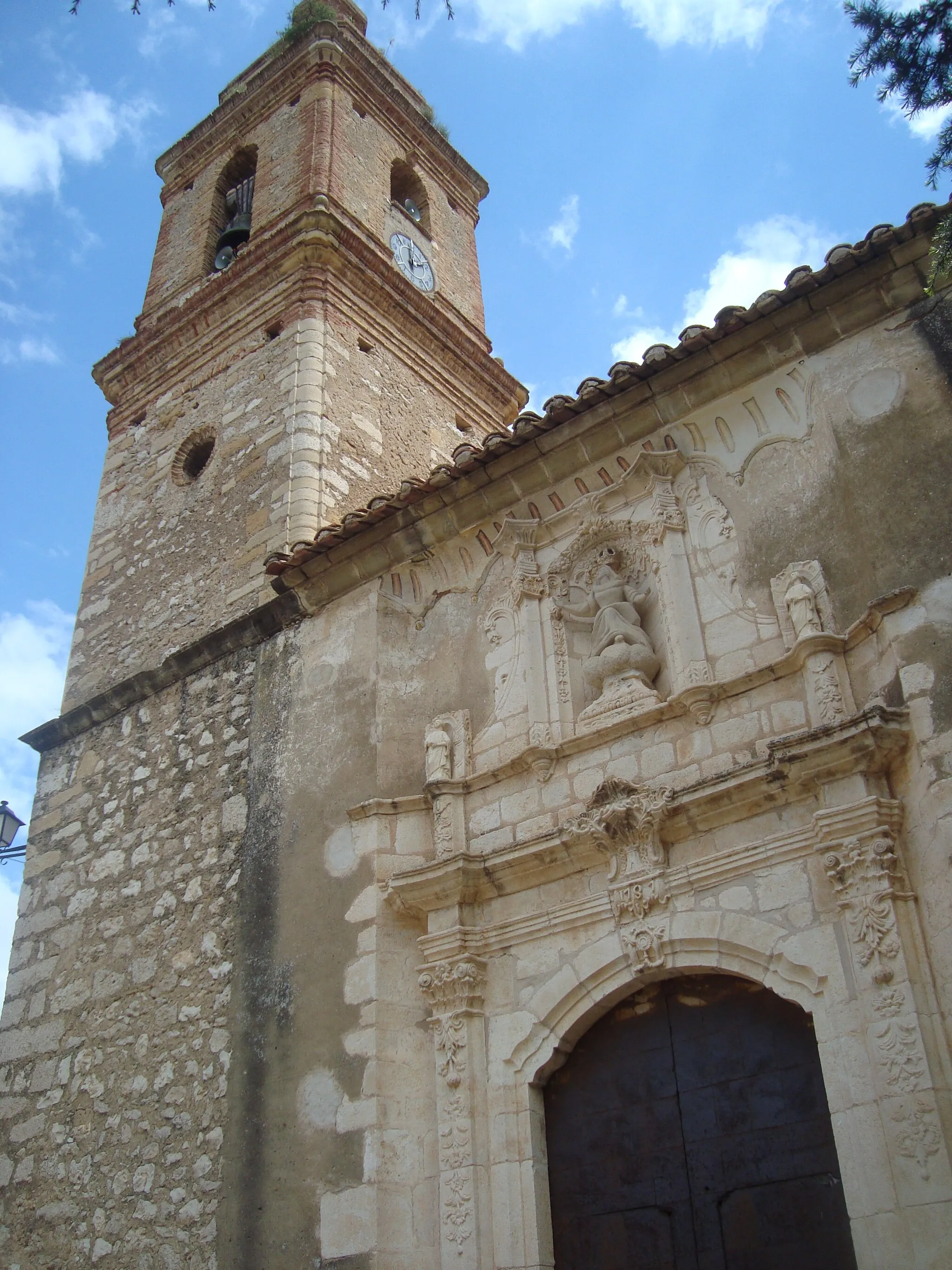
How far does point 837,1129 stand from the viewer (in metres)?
4.64

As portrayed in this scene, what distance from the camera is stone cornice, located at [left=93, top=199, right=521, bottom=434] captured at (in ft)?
34.6

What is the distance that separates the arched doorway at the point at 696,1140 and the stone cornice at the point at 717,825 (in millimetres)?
578

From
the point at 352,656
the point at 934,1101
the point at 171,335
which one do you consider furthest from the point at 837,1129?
the point at 171,335

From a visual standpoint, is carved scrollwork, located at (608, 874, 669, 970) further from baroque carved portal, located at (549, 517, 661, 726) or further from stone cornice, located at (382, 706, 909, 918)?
baroque carved portal, located at (549, 517, 661, 726)

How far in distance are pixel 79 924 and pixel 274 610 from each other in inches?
90.5

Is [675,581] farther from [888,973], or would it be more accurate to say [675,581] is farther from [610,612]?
[888,973]

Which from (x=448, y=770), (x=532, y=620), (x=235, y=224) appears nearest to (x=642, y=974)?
(x=448, y=770)

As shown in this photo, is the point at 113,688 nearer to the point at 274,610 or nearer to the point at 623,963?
the point at 274,610

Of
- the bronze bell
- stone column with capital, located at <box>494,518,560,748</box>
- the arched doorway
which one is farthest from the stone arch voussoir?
the bronze bell

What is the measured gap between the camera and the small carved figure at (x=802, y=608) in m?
5.58

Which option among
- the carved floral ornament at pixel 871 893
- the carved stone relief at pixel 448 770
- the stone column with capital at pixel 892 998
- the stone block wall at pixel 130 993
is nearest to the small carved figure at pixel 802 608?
the stone column with capital at pixel 892 998

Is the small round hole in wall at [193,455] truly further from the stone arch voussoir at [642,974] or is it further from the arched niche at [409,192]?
the stone arch voussoir at [642,974]

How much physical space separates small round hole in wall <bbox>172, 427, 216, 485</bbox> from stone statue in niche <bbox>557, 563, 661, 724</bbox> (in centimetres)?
468

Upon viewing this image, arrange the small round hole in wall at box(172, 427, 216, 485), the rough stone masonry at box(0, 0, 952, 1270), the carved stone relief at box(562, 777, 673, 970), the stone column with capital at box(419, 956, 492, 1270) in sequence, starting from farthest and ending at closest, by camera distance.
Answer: the small round hole in wall at box(172, 427, 216, 485) → the carved stone relief at box(562, 777, 673, 970) → the stone column with capital at box(419, 956, 492, 1270) → the rough stone masonry at box(0, 0, 952, 1270)
